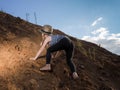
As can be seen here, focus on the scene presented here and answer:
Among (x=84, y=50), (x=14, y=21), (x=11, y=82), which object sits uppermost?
(x=14, y=21)

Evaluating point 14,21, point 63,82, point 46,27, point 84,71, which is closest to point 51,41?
point 46,27

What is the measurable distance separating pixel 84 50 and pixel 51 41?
9.46ft

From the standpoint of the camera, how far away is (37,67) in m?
7.74

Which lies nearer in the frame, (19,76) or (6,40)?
(19,76)

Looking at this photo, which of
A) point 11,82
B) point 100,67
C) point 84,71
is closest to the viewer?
point 11,82

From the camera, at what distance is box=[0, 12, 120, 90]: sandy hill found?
23.3 ft

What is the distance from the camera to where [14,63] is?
7.58 meters

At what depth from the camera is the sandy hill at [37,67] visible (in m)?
7.11

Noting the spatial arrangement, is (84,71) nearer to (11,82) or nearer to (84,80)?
(84,80)

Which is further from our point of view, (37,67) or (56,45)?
(37,67)

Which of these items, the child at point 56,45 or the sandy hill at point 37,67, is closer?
the sandy hill at point 37,67

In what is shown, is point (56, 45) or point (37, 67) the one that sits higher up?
point (56, 45)

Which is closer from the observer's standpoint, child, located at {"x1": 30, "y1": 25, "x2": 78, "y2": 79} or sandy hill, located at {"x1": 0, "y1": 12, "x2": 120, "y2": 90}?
sandy hill, located at {"x1": 0, "y1": 12, "x2": 120, "y2": 90}

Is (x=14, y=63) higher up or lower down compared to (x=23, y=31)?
lower down
